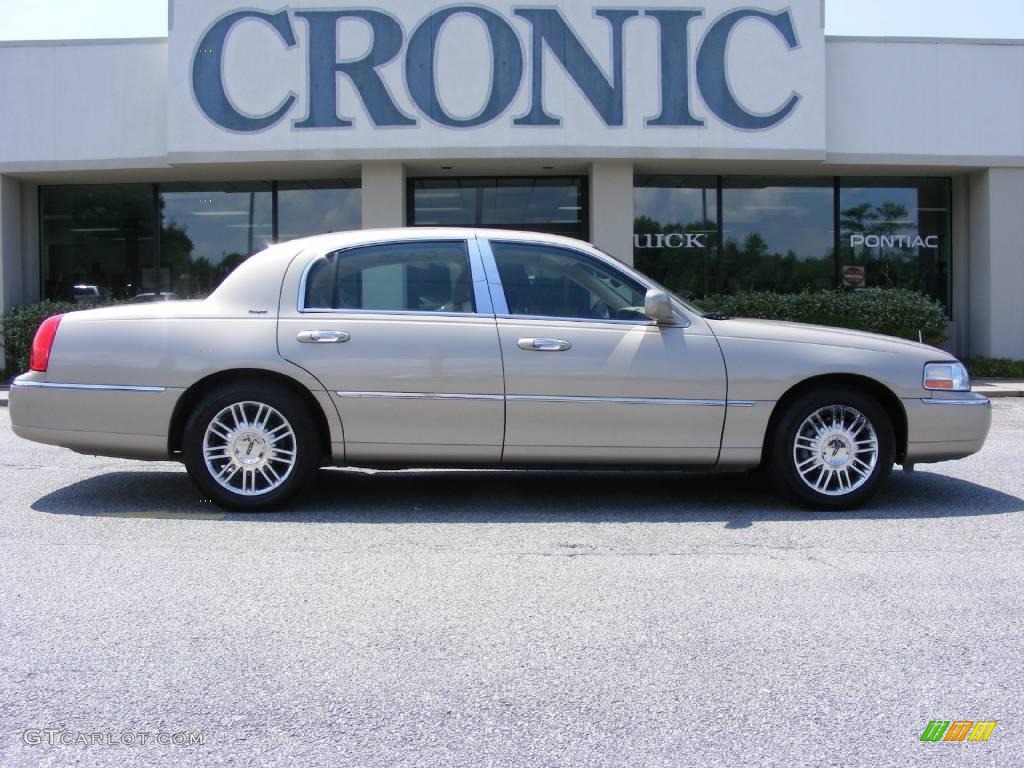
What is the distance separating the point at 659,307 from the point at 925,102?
12116 mm

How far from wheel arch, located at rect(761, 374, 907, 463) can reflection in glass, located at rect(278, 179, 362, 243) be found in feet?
38.7

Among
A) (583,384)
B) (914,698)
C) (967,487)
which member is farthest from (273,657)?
(967,487)

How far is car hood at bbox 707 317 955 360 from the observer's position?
19.4ft

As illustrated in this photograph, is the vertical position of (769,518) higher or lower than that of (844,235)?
lower

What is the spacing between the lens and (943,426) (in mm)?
5953

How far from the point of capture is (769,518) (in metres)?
5.85

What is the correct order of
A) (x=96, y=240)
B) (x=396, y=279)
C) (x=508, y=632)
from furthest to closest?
(x=96, y=240), (x=396, y=279), (x=508, y=632)

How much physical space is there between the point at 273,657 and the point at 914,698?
7.29ft

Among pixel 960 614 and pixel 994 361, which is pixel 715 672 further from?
pixel 994 361

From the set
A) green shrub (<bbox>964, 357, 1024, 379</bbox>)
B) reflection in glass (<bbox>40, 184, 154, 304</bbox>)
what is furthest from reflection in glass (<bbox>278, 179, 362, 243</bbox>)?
green shrub (<bbox>964, 357, 1024, 379</bbox>)

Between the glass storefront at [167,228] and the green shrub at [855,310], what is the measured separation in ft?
21.8

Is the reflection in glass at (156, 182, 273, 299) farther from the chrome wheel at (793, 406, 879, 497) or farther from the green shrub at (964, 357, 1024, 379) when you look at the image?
the chrome wheel at (793, 406, 879, 497)

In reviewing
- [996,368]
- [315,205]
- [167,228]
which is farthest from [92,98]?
[996,368]

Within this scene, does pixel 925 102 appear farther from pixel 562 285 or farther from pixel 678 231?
pixel 562 285
